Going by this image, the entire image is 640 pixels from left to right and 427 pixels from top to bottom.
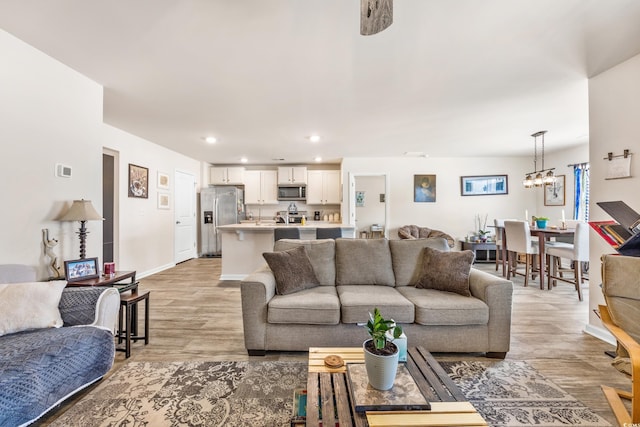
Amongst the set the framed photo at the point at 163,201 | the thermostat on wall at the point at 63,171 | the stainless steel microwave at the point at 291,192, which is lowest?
the framed photo at the point at 163,201

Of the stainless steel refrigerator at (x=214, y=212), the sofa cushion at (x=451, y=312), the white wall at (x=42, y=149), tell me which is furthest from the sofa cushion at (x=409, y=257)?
the stainless steel refrigerator at (x=214, y=212)

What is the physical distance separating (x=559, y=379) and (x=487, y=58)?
2.51m

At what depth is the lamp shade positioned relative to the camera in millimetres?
2348

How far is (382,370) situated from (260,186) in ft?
20.7

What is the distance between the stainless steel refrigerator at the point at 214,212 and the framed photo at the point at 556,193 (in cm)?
695

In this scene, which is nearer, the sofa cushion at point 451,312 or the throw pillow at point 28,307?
the throw pillow at point 28,307

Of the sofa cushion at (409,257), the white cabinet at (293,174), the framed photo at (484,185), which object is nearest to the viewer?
the sofa cushion at (409,257)

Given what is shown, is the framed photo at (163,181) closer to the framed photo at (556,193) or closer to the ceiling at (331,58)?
the ceiling at (331,58)

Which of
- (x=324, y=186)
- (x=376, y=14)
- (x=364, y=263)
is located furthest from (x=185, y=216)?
(x=376, y=14)

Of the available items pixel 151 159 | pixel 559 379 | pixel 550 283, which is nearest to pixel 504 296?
pixel 559 379

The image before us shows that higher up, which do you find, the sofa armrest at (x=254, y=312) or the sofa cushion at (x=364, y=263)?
the sofa cushion at (x=364, y=263)

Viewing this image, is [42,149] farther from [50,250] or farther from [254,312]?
[254,312]

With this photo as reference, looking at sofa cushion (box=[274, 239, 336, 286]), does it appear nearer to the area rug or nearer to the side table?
the area rug

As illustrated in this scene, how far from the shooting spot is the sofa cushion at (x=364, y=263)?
2.72 m
